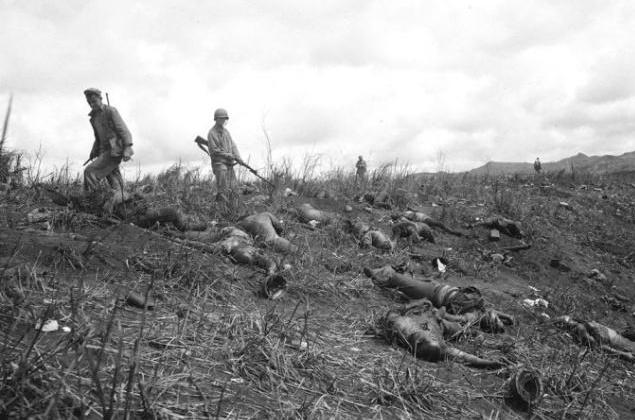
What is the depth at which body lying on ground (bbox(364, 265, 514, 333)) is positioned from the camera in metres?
3.14

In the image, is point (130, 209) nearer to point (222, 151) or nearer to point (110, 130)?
point (110, 130)

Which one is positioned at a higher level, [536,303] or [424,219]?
[424,219]

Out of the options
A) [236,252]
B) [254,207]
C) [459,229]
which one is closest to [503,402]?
[236,252]

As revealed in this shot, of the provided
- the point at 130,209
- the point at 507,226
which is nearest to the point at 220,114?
the point at 130,209

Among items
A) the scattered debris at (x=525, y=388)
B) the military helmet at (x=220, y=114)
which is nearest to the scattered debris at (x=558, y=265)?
the scattered debris at (x=525, y=388)

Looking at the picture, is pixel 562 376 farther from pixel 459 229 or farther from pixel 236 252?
pixel 459 229

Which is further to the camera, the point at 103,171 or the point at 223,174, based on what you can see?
the point at 223,174

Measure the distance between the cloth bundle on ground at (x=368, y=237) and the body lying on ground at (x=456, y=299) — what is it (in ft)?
3.73

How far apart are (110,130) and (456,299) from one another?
175 inches

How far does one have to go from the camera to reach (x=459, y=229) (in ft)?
20.1

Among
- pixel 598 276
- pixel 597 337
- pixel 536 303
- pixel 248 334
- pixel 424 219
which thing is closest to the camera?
pixel 248 334

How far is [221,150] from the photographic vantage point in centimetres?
687

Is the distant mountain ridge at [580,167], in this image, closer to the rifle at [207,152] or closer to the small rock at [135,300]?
the rifle at [207,152]

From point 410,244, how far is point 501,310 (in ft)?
5.54
